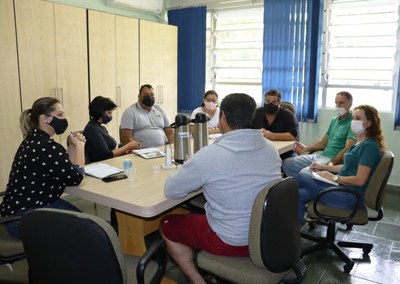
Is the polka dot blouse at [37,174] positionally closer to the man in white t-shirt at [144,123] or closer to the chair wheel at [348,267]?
the man in white t-shirt at [144,123]

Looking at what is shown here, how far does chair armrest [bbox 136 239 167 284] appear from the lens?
4.89 ft

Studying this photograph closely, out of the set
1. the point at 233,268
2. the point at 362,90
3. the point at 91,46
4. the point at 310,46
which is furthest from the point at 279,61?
the point at 233,268

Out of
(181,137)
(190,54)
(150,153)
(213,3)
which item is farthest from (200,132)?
(213,3)

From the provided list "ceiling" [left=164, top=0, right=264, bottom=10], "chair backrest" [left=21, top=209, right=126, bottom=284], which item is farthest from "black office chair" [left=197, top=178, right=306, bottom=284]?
"ceiling" [left=164, top=0, right=264, bottom=10]

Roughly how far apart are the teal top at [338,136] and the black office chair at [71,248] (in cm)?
255

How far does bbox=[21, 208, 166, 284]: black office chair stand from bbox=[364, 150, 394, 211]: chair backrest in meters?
1.75

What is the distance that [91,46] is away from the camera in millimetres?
4121

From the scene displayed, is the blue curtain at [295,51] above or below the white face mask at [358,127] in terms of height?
above

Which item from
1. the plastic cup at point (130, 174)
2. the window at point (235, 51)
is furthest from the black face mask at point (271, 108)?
the plastic cup at point (130, 174)

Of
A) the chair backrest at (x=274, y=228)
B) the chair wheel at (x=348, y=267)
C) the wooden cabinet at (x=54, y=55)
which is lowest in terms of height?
the chair wheel at (x=348, y=267)

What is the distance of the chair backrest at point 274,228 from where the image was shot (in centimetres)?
149

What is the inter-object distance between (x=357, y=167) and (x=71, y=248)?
192cm

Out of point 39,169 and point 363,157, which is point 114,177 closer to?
point 39,169

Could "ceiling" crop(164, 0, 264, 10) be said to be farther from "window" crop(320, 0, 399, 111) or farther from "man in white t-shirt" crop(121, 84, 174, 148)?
"man in white t-shirt" crop(121, 84, 174, 148)
